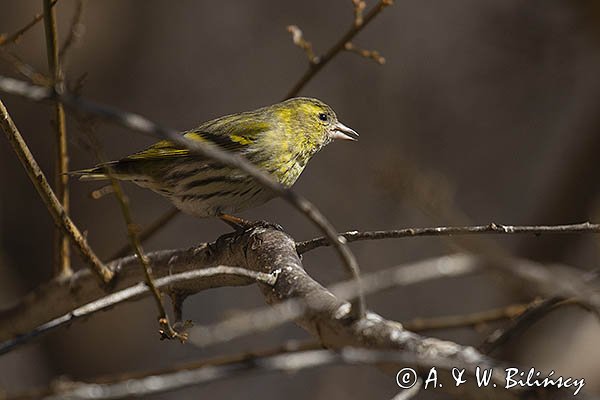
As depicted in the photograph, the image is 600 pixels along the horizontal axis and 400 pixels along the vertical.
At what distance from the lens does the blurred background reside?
186 inches

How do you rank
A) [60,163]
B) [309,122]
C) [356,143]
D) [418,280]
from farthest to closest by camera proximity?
[356,143] → [309,122] → [60,163] → [418,280]

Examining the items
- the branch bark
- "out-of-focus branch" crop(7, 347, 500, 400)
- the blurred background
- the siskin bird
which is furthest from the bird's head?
"out-of-focus branch" crop(7, 347, 500, 400)

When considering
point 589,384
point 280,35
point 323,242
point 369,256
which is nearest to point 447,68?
point 280,35

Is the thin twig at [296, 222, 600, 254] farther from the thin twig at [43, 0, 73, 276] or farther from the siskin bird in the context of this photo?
the siskin bird

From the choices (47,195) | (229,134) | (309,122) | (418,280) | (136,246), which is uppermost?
(309,122)

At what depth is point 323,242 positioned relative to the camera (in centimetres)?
188

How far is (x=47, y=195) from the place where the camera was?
2053mm

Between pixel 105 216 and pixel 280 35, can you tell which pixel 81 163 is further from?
pixel 280 35

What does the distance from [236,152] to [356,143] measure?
8.78 ft

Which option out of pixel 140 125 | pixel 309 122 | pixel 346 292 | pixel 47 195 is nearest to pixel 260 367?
pixel 346 292

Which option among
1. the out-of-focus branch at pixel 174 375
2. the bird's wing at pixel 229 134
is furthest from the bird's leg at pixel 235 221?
the out-of-focus branch at pixel 174 375

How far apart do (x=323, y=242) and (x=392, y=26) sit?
471 cm

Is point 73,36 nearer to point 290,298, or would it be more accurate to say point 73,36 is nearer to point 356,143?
point 290,298

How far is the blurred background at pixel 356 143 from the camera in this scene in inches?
186
